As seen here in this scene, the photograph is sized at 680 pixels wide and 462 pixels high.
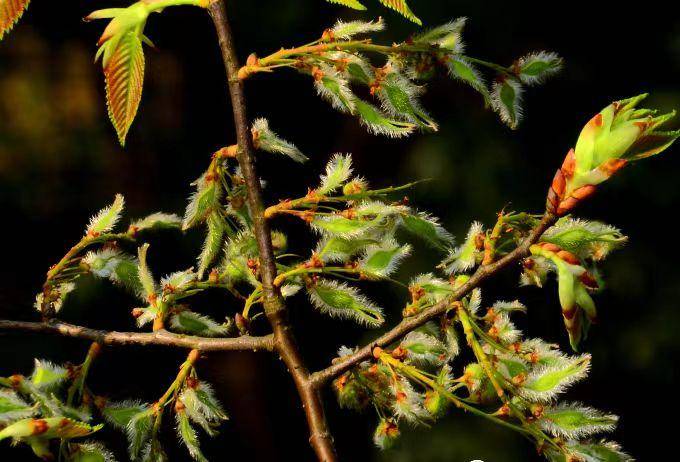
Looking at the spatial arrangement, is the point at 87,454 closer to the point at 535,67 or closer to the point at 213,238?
the point at 213,238

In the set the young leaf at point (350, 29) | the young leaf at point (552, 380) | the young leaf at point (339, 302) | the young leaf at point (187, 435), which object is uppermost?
the young leaf at point (350, 29)

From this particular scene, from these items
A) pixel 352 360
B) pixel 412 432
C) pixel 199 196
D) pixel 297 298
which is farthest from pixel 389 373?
pixel 412 432

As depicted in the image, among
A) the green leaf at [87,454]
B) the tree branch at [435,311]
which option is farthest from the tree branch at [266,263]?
the green leaf at [87,454]

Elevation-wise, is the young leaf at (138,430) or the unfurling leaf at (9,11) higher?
the unfurling leaf at (9,11)

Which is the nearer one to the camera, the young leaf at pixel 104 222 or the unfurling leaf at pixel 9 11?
the unfurling leaf at pixel 9 11

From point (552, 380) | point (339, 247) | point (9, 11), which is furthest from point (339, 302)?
point (9, 11)

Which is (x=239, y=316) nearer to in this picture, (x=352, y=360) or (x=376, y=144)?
(x=352, y=360)

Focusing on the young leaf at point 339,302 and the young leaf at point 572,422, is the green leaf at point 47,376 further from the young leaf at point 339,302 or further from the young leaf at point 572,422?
the young leaf at point 572,422
